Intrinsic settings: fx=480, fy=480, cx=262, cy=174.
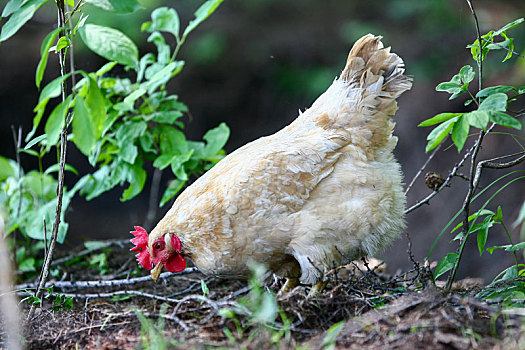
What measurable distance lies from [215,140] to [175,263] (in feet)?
4.89

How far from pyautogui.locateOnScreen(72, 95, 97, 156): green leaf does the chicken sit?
1160mm

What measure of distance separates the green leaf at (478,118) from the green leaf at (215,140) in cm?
243

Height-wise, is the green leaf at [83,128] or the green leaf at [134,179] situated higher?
the green leaf at [83,128]

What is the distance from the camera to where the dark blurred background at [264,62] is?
8719mm

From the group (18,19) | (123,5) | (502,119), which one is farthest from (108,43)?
(502,119)

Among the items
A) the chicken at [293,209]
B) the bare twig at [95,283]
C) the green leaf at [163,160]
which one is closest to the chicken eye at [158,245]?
the chicken at [293,209]

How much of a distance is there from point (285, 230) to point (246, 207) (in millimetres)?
302

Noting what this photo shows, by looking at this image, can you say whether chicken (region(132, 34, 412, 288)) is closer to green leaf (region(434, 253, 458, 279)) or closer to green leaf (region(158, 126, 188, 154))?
green leaf (region(434, 253, 458, 279))

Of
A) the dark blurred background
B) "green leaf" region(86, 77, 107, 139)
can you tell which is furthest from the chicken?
the dark blurred background

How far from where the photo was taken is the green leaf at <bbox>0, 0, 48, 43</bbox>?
2553 millimetres

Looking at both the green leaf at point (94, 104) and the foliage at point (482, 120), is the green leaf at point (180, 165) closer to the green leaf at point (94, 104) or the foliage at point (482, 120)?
the green leaf at point (94, 104)

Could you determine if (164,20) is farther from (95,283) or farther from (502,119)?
(502,119)

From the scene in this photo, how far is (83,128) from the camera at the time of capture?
7.39ft

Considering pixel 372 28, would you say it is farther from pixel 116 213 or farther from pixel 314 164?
pixel 314 164
